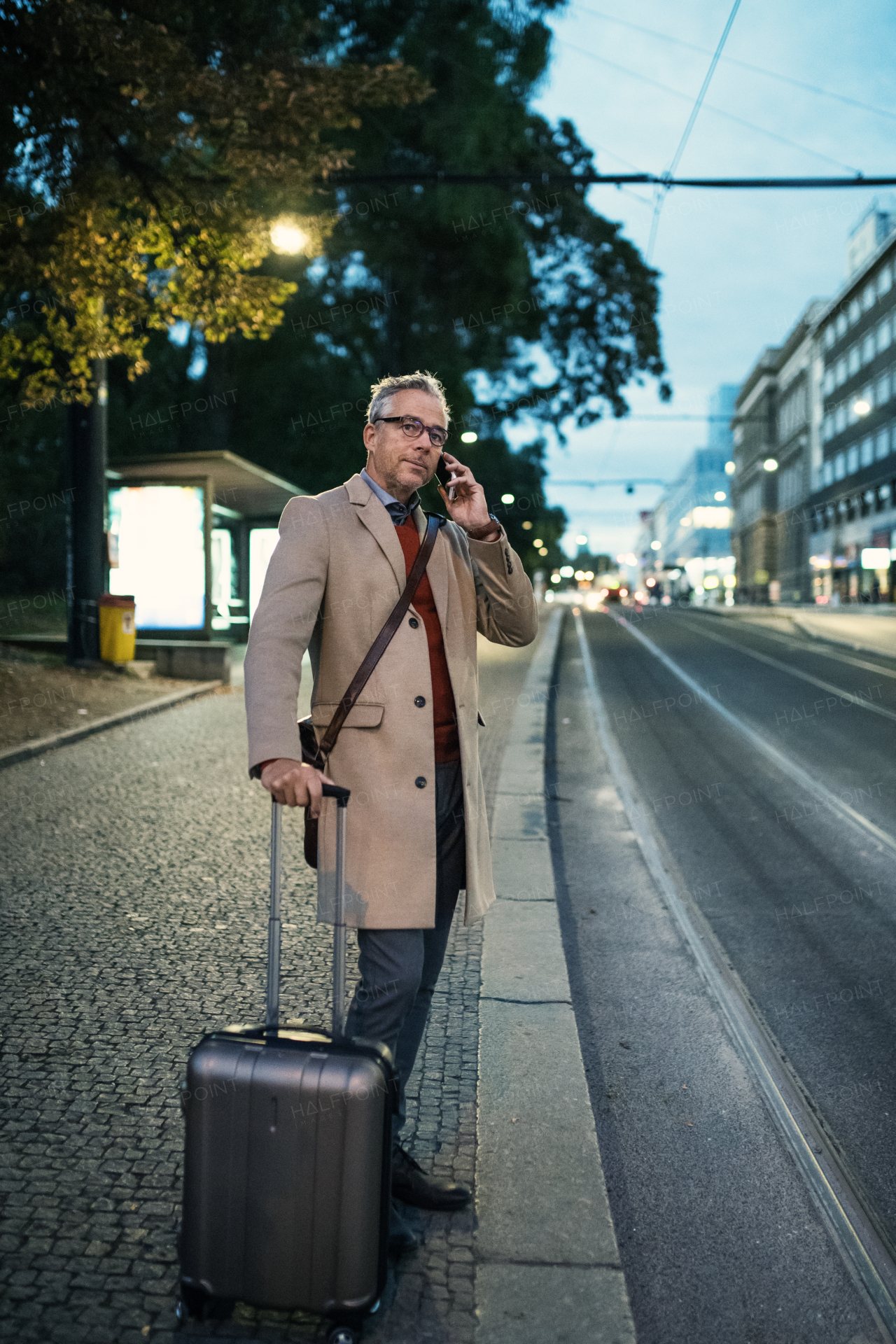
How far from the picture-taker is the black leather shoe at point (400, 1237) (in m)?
2.39

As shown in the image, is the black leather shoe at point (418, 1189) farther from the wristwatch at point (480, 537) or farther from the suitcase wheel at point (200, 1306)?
the wristwatch at point (480, 537)

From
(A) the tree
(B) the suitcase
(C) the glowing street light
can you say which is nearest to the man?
(B) the suitcase

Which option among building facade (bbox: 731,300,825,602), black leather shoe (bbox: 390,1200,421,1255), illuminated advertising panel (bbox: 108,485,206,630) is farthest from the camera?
building facade (bbox: 731,300,825,602)

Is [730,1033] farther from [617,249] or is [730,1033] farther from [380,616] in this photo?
[617,249]

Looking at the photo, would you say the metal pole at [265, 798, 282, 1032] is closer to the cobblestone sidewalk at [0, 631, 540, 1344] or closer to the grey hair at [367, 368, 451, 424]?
the cobblestone sidewalk at [0, 631, 540, 1344]

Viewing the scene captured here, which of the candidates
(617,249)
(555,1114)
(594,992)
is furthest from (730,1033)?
(617,249)

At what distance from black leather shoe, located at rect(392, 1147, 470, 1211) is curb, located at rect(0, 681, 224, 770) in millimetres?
6572

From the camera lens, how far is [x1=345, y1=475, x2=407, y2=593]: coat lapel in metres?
2.56

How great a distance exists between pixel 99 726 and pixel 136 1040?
7469 mm

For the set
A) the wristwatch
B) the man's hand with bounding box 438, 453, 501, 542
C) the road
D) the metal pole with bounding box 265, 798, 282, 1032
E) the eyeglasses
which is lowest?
the road

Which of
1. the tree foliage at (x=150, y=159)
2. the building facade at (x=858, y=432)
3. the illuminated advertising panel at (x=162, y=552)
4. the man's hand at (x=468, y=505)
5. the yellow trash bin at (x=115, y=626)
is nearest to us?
the man's hand at (x=468, y=505)

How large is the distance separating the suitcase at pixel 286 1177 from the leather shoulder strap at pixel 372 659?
67 cm

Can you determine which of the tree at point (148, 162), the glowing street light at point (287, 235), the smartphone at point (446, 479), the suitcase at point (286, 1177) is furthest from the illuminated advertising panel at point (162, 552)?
the suitcase at point (286, 1177)

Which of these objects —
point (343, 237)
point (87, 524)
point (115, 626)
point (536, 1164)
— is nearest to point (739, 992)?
point (536, 1164)
